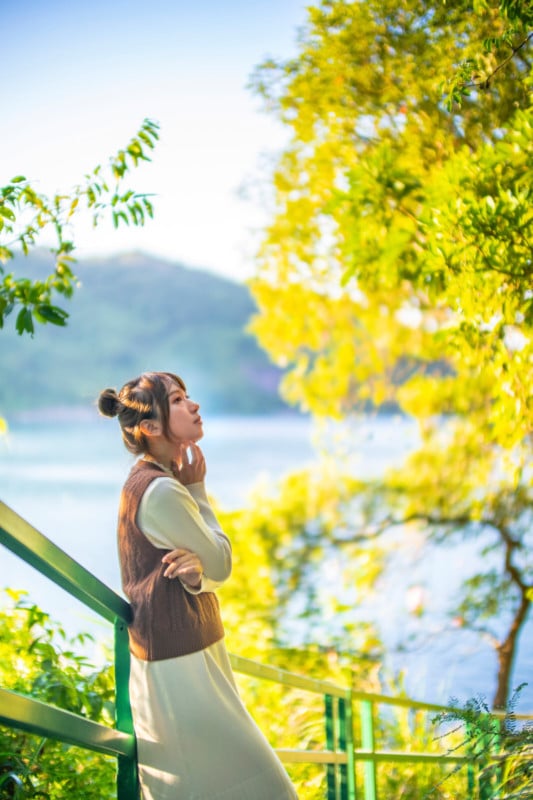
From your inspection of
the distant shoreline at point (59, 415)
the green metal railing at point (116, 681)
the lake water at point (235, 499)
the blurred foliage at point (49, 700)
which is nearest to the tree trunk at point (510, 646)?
the lake water at point (235, 499)

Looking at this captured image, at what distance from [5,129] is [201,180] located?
6.66 m

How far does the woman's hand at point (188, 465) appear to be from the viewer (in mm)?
1603

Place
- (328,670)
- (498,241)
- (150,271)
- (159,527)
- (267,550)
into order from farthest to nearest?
(150,271)
(267,550)
(328,670)
(498,241)
(159,527)

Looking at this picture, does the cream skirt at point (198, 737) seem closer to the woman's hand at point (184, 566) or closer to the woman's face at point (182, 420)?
the woman's hand at point (184, 566)

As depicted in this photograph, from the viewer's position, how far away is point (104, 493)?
89.4ft

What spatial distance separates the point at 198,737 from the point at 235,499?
67.3 ft

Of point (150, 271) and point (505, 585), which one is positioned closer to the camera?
point (505, 585)

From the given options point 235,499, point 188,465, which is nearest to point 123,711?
point 188,465

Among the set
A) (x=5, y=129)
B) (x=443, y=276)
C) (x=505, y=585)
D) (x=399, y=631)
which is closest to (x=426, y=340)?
(x=505, y=585)

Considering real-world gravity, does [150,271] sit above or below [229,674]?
above

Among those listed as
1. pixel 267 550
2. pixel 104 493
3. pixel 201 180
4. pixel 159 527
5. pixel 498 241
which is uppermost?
pixel 201 180

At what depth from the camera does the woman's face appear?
1601 millimetres

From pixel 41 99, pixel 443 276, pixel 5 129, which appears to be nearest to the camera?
pixel 443 276

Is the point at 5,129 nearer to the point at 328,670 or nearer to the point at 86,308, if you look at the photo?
the point at 86,308
